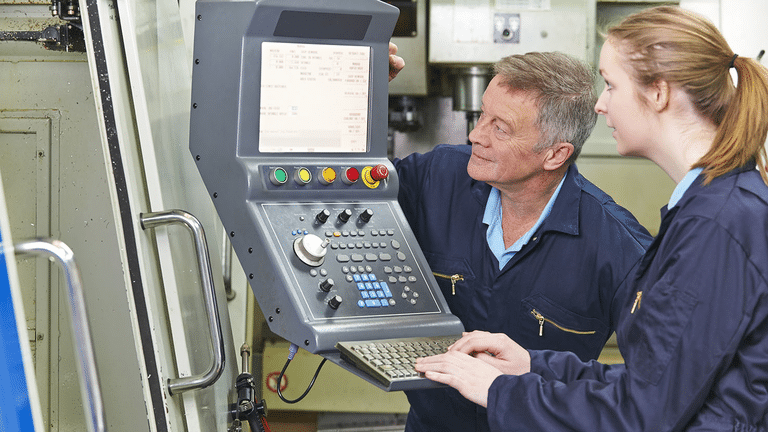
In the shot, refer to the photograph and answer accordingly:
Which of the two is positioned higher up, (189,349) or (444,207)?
(444,207)

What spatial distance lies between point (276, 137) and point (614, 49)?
655mm

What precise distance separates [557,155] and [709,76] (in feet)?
1.98

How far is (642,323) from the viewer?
103 centimetres

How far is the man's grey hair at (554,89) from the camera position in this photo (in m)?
1.63

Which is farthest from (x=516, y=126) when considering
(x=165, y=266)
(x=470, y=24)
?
(x=470, y=24)

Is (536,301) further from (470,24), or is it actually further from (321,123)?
(470,24)

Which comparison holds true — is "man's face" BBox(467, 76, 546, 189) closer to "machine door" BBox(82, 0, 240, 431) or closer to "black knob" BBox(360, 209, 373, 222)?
"black knob" BBox(360, 209, 373, 222)

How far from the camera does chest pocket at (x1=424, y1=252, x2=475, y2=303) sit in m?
1.69

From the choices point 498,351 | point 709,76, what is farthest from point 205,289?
point 709,76

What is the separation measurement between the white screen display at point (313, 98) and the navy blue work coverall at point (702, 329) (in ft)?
2.31

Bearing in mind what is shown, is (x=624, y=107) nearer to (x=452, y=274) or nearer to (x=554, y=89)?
(x=554, y=89)

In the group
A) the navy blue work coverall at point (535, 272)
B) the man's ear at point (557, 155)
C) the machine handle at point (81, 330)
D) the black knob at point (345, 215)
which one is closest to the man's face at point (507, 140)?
the man's ear at point (557, 155)

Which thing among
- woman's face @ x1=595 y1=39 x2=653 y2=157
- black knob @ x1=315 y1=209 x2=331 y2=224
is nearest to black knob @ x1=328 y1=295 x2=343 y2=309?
black knob @ x1=315 y1=209 x2=331 y2=224

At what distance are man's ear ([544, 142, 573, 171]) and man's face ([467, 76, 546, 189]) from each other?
2 cm
